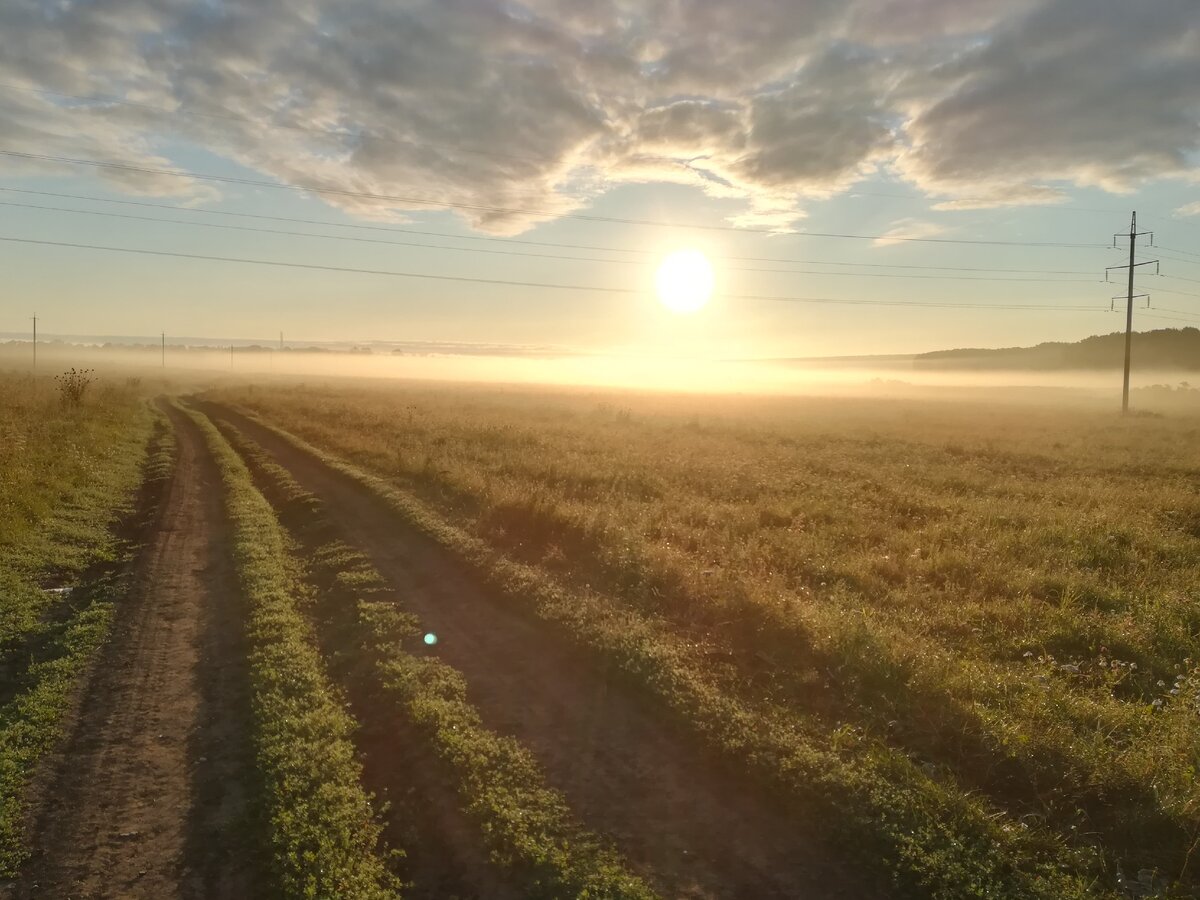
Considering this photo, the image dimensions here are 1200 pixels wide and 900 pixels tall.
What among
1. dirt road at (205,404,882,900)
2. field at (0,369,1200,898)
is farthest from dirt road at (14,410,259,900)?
dirt road at (205,404,882,900)

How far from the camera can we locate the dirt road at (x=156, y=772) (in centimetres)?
470

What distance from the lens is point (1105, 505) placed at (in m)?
18.0

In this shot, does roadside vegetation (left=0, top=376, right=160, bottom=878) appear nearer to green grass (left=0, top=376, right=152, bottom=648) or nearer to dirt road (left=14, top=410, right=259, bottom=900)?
green grass (left=0, top=376, right=152, bottom=648)

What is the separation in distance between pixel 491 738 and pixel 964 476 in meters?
21.2

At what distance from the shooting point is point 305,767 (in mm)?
5836

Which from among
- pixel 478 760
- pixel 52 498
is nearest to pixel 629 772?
pixel 478 760

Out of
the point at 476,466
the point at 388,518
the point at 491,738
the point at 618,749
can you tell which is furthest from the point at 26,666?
the point at 476,466

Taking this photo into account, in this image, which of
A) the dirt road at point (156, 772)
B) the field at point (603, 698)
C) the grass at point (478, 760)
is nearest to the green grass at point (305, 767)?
the field at point (603, 698)

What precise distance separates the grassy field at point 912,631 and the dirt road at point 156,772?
13.1 feet

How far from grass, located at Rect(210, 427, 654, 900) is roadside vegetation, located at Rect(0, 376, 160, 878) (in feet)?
9.21

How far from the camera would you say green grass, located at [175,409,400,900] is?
15.6 ft

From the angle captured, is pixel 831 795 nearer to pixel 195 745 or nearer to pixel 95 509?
pixel 195 745

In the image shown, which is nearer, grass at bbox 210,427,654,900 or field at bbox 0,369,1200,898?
grass at bbox 210,427,654,900

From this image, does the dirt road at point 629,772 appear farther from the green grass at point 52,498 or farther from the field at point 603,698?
the green grass at point 52,498
